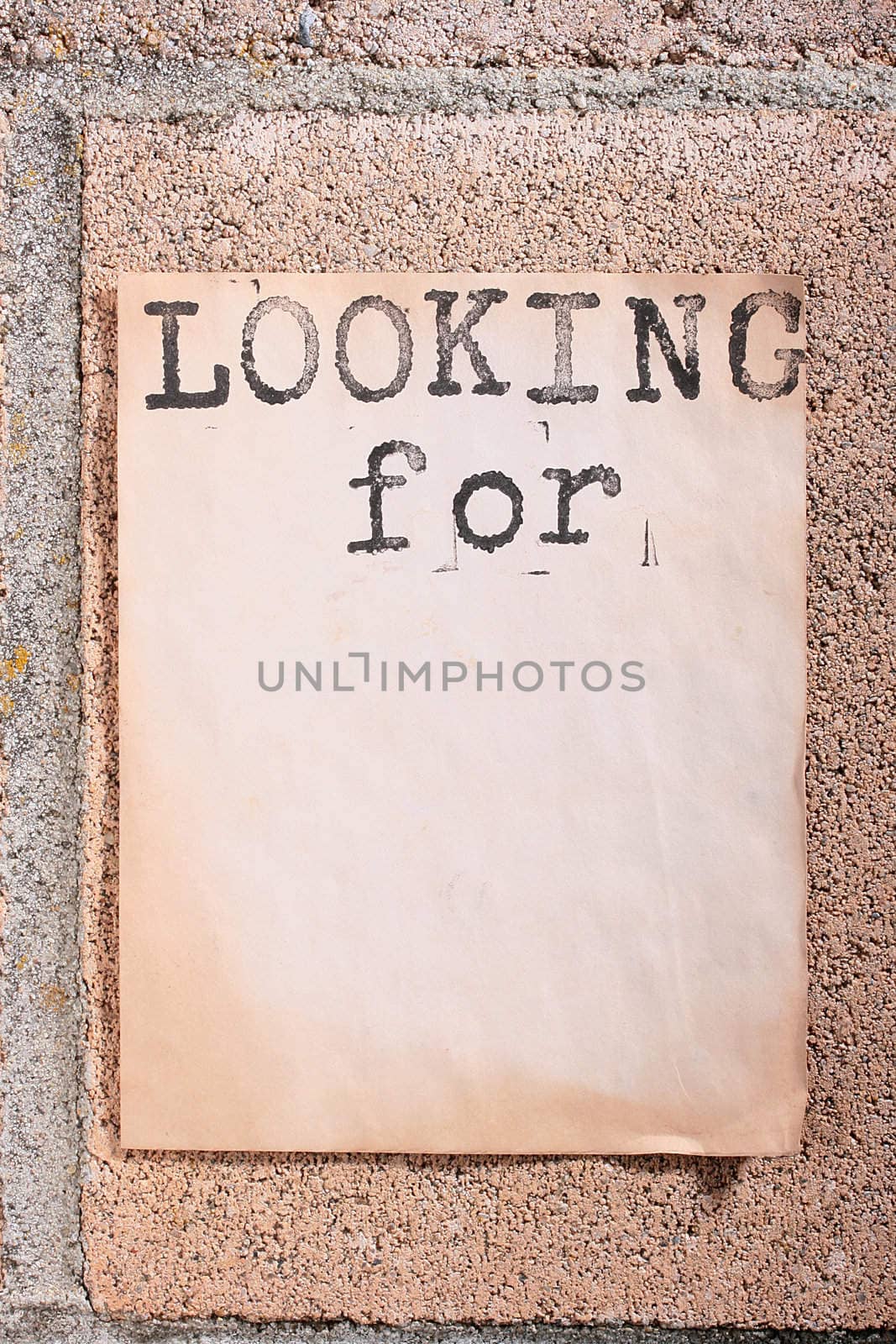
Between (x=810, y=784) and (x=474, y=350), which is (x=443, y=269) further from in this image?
(x=810, y=784)

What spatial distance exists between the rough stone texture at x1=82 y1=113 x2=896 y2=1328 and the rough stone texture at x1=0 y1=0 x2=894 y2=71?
3 centimetres

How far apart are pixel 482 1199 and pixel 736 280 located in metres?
0.40

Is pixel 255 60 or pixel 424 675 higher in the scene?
pixel 255 60

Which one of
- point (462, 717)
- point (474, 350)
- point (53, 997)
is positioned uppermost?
point (474, 350)

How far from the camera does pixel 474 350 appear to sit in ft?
1.16

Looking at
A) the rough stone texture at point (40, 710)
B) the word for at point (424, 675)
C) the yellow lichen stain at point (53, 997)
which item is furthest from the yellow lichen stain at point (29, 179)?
the yellow lichen stain at point (53, 997)

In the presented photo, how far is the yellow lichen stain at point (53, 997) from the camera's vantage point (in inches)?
14.1

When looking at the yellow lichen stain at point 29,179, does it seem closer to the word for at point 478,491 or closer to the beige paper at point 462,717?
the beige paper at point 462,717

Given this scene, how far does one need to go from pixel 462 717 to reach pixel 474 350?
0.51ft

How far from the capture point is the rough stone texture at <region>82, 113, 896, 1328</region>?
353mm

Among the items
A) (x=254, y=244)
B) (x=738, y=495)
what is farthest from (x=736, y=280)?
(x=254, y=244)

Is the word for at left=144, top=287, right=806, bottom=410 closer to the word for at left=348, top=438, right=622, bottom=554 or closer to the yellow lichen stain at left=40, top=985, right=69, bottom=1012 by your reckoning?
the word for at left=348, top=438, right=622, bottom=554

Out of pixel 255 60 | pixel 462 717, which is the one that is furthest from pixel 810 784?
pixel 255 60

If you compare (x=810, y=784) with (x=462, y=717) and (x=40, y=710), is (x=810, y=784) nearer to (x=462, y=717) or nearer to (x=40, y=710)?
(x=462, y=717)
